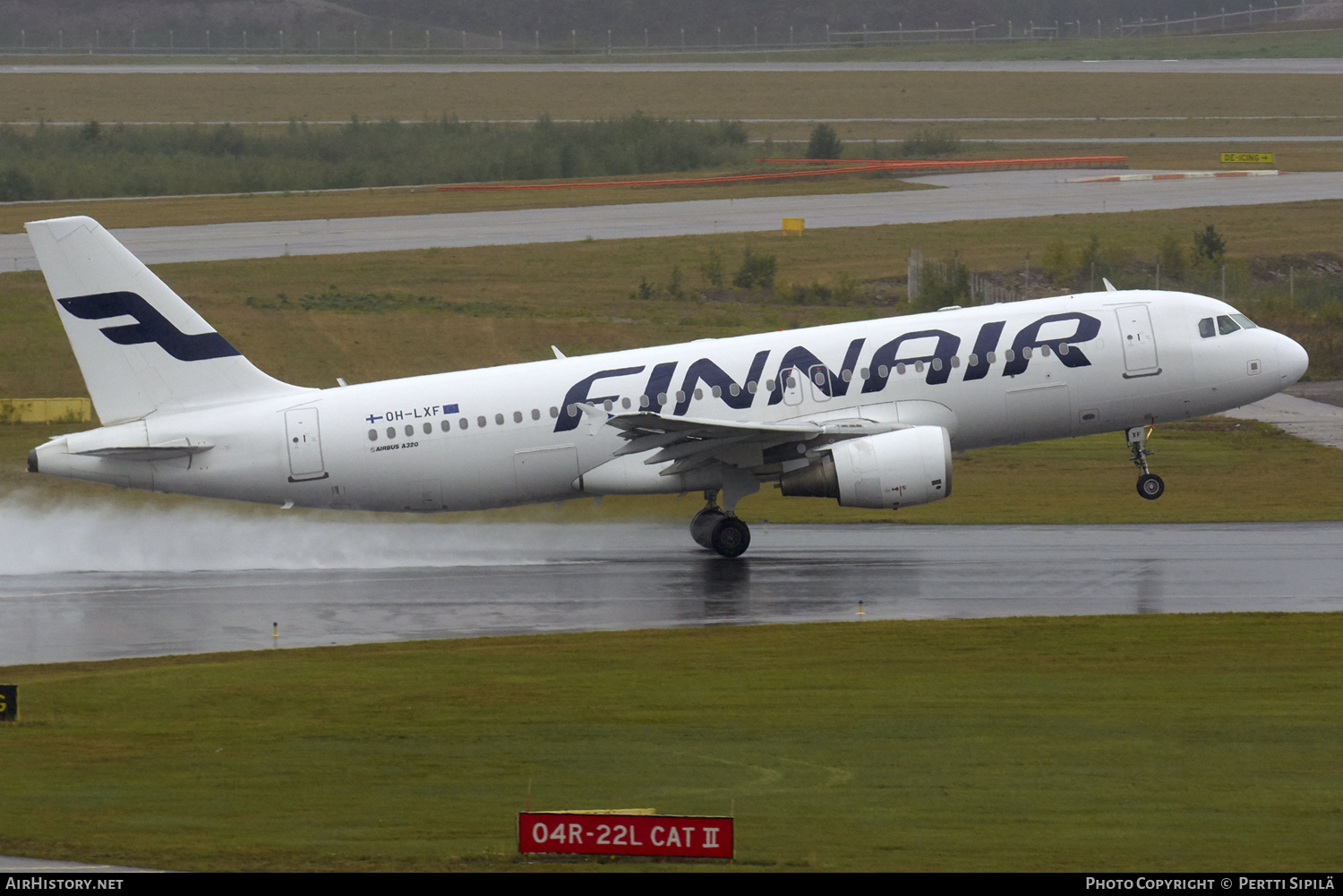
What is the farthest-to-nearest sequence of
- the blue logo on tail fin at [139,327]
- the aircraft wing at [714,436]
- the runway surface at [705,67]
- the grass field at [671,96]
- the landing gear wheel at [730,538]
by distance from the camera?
the runway surface at [705,67] < the grass field at [671,96] < the landing gear wheel at [730,538] < the blue logo on tail fin at [139,327] < the aircraft wing at [714,436]

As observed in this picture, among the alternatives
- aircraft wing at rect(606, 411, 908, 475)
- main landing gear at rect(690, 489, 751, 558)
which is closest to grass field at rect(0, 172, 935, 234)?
main landing gear at rect(690, 489, 751, 558)

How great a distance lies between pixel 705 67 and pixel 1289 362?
120 meters

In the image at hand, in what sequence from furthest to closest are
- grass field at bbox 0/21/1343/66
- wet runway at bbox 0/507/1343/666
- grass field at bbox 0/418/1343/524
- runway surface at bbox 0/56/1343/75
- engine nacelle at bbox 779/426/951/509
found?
grass field at bbox 0/21/1343/66, runway surface at bbox 0/56/1343/75, grass field at bbox 0/418/1343/524, engine nacelle at bbox 779/426/951/509, wet runway at bbox 0/507/1343/666

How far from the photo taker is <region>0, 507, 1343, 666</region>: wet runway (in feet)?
85.8

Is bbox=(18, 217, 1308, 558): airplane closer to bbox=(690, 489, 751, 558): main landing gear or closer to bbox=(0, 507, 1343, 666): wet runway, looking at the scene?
bbox=(690, 489, 751, 558): main landing gear

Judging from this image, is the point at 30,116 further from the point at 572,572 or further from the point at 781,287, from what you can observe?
the point at 572,572

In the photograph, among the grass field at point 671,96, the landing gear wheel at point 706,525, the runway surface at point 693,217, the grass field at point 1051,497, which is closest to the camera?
the landing gear wheel at point 706,525

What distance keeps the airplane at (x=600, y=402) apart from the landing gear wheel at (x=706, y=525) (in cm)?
62

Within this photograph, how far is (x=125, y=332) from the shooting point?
30094mm

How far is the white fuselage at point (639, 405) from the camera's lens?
30.6 metres

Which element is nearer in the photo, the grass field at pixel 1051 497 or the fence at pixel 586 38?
the grass field at pixel 1051 497

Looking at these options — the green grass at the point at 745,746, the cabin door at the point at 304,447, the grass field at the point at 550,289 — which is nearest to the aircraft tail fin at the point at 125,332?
the cabin door at the point at 304,447

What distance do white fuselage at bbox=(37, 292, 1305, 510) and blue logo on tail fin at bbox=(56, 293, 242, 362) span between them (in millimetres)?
1147

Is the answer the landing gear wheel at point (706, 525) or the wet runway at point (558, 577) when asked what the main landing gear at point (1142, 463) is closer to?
the wet runway at point (558, 577)
